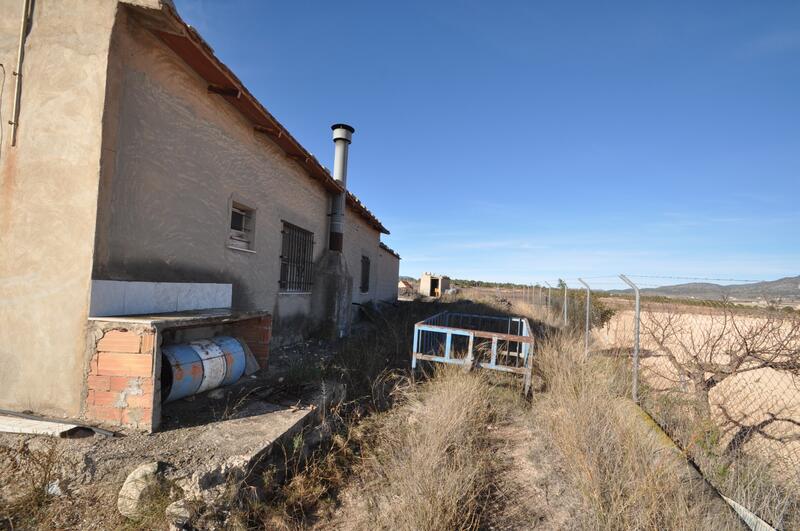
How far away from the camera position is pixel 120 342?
2.87 metres

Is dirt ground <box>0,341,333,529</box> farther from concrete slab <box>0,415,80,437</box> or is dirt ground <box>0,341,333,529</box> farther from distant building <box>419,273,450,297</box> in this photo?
distant building <box>419,273,450,297</box>

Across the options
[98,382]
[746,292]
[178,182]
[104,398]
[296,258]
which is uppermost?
[178,182]

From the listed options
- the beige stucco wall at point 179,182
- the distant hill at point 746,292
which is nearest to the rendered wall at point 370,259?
the beige stucco wall at point 179,182

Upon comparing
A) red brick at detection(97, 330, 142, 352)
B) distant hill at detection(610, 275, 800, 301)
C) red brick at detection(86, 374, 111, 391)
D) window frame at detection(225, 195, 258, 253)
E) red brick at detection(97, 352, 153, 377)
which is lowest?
red brick at detection(86, 374, 111, 391)

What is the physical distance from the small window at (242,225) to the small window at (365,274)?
6.64 m

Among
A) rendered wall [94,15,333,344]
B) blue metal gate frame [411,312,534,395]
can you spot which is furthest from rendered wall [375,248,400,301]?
rendered wall [94,15,333,344]

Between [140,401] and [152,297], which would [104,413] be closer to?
[140,401]

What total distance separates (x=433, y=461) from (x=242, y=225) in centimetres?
437

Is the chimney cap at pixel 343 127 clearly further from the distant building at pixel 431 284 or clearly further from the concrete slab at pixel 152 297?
the distant building at pixel 431 284

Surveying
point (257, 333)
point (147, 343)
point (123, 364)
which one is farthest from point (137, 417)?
point (257, 333)

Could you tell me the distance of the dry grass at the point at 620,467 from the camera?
2.18m

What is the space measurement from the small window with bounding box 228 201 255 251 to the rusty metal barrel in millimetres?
1638

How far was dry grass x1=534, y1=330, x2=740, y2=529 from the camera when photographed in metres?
2.18

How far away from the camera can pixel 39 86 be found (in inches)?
125
